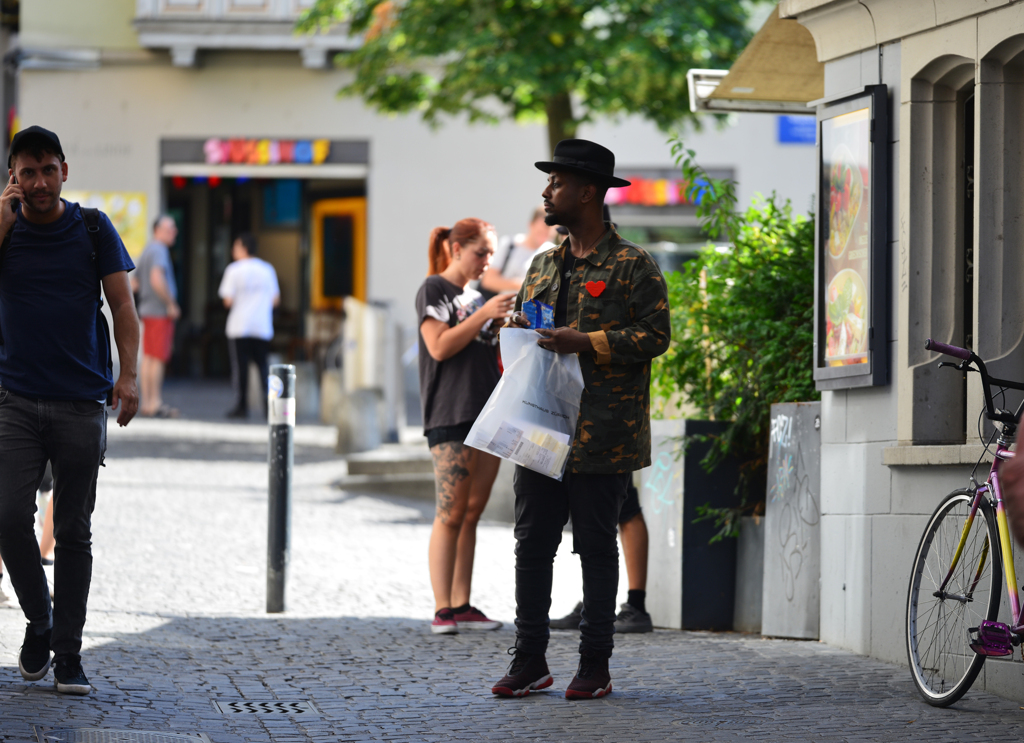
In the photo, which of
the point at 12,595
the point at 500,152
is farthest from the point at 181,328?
the point at 12,595

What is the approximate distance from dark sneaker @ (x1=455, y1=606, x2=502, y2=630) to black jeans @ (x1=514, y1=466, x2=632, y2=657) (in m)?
1.53

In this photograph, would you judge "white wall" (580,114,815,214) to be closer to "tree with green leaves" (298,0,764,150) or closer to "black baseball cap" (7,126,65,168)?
"tree with green leaves" (298,0,764,150)

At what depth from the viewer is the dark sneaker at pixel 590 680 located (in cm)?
→ 542

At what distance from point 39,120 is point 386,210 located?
593 cm

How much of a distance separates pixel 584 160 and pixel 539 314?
0.59m

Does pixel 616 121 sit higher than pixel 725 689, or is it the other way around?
pixel 616 121

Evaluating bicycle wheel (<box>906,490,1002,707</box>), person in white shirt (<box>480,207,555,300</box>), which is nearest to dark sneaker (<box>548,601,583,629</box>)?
bicycle wheel (<box>906,490,1002,707</box>)

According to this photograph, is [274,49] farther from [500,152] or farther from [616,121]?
[616,121]

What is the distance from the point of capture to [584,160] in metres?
5.50

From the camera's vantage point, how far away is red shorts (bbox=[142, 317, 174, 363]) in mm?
16281

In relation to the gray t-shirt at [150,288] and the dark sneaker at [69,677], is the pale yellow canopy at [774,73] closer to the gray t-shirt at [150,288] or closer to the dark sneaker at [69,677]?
the dark sneaker at [69,677]

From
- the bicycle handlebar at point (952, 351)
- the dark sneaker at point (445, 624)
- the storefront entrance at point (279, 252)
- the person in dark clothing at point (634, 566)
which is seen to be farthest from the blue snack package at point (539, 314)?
the storefront entrance at point (279, 252)

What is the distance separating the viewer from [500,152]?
82.1 ft

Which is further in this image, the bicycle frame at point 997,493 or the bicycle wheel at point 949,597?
the bicycle wheel at point 949,597
